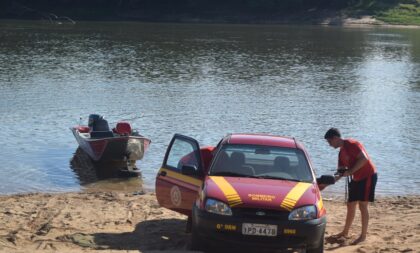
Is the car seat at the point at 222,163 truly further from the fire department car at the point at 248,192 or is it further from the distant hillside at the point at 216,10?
the distant hillside at the point at 216,10

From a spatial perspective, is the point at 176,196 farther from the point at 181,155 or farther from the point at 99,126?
the point at 99,126

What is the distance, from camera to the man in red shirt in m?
10.6

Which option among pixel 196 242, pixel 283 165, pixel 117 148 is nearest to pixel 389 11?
pixel 117 148

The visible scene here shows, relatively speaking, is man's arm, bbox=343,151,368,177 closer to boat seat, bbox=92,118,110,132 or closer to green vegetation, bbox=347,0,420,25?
boat seat, bbox=92,118,110,132

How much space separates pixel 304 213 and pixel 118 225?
4.01 metres

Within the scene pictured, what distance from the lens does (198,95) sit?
107 ft

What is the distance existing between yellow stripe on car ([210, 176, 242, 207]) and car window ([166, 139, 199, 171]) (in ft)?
3.19

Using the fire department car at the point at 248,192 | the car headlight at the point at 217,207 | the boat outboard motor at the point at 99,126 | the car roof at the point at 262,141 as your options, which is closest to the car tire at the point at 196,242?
the fire department car at the point at 248,192

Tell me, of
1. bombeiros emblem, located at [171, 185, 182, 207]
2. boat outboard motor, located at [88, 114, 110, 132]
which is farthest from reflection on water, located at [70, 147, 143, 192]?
bombeiros emblem, located at [171, 185, 182, 207]

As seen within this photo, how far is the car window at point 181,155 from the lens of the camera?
10867mm

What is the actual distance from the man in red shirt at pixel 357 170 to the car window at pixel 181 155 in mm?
1973

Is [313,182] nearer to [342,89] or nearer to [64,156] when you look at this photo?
[64,156]

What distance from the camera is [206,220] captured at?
30.1 ft

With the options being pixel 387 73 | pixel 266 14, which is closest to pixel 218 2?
pixel 266 14
